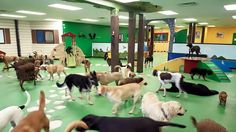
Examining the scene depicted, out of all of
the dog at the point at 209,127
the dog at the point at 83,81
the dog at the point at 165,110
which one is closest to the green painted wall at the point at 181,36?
the dog at the point at 83,81

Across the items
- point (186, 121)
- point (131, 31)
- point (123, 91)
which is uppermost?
point (131, 31)

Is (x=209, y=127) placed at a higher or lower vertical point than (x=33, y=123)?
lower

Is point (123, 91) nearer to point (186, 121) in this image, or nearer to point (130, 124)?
point (186, 121)

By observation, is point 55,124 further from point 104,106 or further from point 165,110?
point 165,110

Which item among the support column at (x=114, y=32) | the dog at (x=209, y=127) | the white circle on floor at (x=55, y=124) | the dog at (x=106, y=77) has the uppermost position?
the support column at (x=114, y=32)

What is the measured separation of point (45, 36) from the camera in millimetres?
14008

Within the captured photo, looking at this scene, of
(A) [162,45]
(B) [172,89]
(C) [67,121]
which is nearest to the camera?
(C) [67,121]

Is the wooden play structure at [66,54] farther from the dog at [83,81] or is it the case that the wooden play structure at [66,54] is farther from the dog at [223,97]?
the dog at [223,97]

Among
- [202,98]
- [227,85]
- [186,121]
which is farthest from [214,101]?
[227,85]

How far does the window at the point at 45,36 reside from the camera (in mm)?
13842

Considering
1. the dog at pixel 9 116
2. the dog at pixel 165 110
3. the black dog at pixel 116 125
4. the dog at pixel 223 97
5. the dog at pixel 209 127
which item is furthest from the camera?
the dog at pixel 223 97

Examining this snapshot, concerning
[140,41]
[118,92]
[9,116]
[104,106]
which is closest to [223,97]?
[118,92]

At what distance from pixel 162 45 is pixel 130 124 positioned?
21.3 metres

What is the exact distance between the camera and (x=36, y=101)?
4.55 metres
